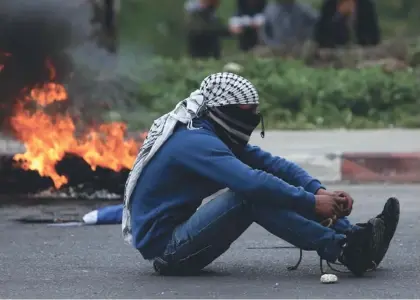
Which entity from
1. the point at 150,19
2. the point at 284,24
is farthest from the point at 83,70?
the point at 150,19

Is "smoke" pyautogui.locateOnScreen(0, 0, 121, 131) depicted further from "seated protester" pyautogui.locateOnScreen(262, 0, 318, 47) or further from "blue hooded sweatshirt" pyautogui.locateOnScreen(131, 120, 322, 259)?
"seated protester" pyautogui.locateOnScreen(262, 0, 318, 47)

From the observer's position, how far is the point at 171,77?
45.8 feet

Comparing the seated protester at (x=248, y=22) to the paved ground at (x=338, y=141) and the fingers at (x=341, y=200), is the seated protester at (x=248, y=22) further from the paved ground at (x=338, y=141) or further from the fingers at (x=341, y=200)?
the fingers at (x=341, y=200)

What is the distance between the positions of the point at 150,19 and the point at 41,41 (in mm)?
10771

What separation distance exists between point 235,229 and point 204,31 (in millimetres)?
11475

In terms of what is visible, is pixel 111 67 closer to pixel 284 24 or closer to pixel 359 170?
pixel 359 170

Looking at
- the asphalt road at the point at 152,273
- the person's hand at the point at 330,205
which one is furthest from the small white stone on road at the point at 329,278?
the person's hand at the point at 330,205

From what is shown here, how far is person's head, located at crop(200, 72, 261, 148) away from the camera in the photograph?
19.0ft

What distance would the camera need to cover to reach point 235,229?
19.0 feet

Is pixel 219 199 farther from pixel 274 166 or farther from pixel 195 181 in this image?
pixel 274 166

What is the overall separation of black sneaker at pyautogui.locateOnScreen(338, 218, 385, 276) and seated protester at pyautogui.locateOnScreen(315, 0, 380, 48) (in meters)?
9.51

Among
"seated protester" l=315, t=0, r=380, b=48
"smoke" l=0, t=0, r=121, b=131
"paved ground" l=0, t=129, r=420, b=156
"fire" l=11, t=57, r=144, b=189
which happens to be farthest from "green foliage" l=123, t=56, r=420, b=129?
"fire" l=11, t=57, r=144, b=189

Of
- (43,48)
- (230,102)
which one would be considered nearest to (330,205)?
(230,102)

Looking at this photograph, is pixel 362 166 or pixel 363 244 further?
pixel 362 166
